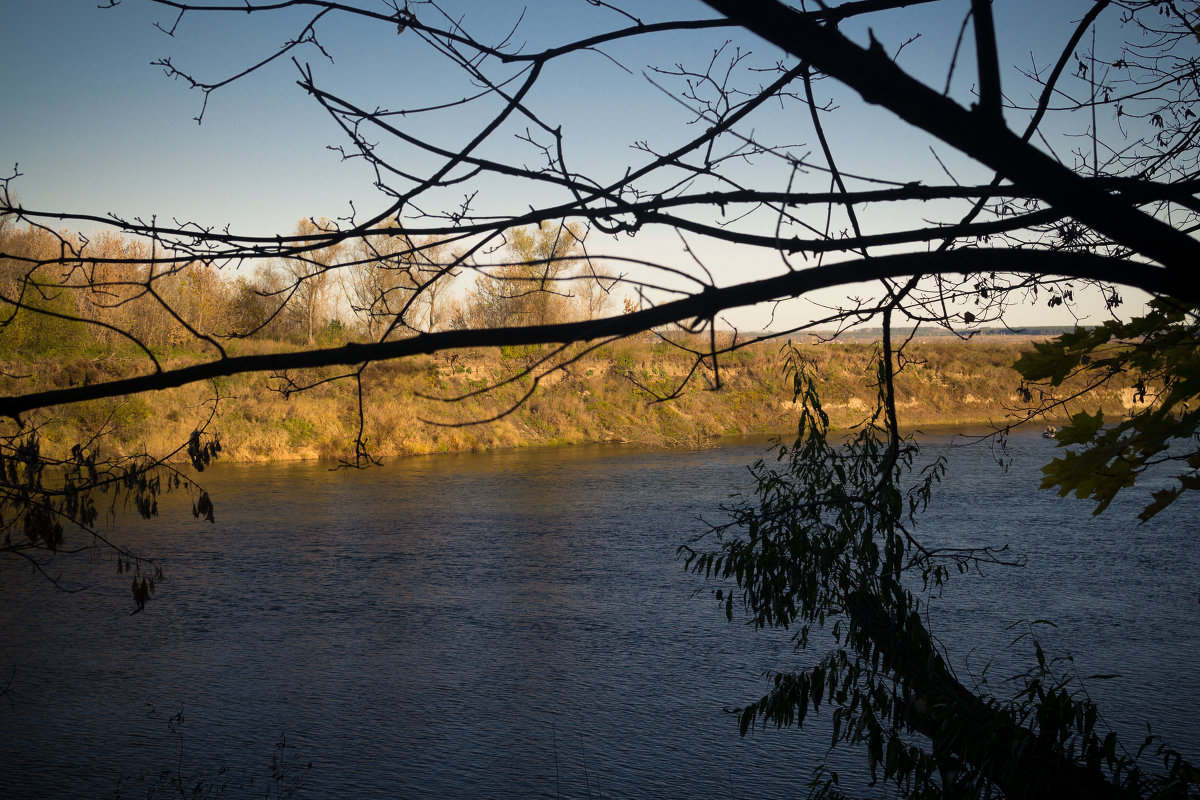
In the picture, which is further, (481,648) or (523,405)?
(523,405)

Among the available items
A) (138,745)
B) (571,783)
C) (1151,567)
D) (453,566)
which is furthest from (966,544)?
(138,745)

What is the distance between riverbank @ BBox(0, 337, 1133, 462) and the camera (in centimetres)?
2053

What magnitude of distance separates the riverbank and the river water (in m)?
5.33

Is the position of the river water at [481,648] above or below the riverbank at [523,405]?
below

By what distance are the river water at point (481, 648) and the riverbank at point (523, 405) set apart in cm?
533

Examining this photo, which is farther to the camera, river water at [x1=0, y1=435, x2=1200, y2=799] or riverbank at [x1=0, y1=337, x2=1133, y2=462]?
riverbank at [x1=0, y1=337, x2=1133, y2=462]

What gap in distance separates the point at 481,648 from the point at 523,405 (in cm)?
889

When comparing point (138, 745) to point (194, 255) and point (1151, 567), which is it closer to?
point (194, 255)

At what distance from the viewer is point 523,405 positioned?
16.8m

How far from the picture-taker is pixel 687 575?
10.3 meters

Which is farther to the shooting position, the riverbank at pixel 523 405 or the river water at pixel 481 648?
the riverbank at pixel 523 405

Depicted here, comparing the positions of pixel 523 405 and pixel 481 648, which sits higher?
Result: pixel 523 405

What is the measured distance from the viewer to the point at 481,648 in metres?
8.21

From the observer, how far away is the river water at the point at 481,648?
595cm
